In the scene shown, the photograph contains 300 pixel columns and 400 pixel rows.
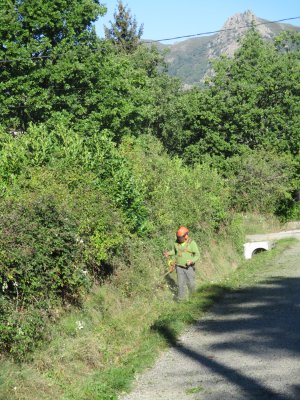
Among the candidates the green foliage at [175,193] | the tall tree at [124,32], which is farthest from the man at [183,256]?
the tall tree at [124,32]

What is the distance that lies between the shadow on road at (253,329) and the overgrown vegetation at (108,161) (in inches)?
65.4

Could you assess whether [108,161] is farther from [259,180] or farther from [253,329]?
[259,180]

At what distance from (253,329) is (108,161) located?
531 cm

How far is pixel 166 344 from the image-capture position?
10273 millimetres

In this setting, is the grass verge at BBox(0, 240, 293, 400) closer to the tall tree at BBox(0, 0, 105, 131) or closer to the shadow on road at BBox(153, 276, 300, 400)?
the shadow on road at BBox(153, 276, 300, 400)

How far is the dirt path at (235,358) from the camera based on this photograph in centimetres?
765

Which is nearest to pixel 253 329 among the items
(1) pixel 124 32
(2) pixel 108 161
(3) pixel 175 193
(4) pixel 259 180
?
(2) pixel 108 161

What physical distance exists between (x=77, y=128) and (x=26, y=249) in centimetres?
2131

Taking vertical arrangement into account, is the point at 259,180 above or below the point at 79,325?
below

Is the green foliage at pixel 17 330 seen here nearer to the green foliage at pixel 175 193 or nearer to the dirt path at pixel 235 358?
the dirt path at pixel 235 358

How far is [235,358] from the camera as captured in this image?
902 cm

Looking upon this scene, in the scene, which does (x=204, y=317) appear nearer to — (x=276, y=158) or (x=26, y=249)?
(x=26, y=249)

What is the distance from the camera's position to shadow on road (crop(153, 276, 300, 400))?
804 cm

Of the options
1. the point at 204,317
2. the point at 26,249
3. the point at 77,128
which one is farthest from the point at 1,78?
the point at 26,249
